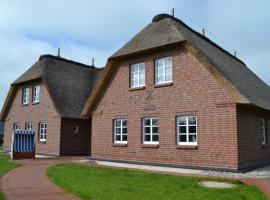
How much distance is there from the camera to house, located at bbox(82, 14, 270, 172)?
13883 millimetres

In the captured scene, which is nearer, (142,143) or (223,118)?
(223,118)

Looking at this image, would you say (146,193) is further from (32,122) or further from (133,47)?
(32,122)

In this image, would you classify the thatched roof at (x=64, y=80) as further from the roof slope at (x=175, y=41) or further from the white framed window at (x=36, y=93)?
the roof slope at (x=175, y=41)

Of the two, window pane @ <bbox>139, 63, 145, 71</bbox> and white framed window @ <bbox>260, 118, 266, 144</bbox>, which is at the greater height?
window pane @ <bbox>139, 63, 145, 71</bbox>

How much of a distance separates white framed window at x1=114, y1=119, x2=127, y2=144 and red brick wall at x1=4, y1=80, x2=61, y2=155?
6.37 meters

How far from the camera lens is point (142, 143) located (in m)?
16.8

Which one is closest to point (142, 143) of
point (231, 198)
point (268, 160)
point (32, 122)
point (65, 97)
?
point (268, 160)

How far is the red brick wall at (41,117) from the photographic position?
932 inches

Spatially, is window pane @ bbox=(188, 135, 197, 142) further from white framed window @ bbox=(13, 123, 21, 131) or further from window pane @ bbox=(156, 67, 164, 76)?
white framed window @ bbox=(13, 123, 21, 131)

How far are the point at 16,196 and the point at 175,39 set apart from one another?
10067 mm

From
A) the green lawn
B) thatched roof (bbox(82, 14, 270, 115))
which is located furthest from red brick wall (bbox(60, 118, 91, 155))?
the green lawn

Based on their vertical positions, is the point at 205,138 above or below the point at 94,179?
above

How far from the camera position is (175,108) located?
51.1ft

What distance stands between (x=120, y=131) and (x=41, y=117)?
9.40 meters
